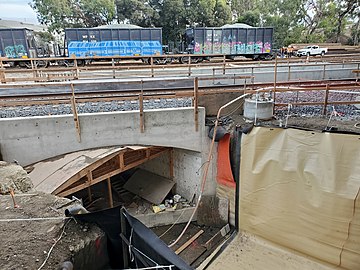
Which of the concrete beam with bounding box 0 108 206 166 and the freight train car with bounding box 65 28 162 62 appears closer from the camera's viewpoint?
the concrete beam with bounding box 0 108 206 166

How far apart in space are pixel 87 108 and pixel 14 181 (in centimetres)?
372

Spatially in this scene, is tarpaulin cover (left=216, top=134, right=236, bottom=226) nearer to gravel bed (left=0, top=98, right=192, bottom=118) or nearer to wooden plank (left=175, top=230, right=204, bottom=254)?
wooden plank (left=175, top=230, right=204, bottom=254)

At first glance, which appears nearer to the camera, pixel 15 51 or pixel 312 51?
pixel 15 51

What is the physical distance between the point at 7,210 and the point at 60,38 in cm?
3660

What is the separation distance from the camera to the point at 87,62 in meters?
22.0

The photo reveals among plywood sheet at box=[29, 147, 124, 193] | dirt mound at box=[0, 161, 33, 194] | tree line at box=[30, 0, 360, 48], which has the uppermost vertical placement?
tree line at box=[30, 0, 360, 48]

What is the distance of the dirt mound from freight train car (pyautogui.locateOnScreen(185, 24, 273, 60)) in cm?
2072

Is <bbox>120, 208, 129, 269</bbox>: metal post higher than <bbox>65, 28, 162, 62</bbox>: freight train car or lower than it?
lower

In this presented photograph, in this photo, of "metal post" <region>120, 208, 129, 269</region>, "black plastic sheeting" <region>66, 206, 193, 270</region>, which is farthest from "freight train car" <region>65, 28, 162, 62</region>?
"metal post" <region>120, 208, 129, 269</region>

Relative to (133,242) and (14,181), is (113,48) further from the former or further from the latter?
(133,242)

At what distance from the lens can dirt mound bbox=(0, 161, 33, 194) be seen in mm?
5172

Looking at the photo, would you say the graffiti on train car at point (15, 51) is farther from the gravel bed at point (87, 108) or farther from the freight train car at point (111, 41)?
the gravel bed at point (87, 108)

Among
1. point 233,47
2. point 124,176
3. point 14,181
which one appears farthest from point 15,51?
point 14,181

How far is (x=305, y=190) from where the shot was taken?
6.29 m
